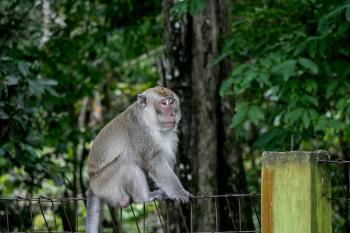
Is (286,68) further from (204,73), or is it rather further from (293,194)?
(293,194)

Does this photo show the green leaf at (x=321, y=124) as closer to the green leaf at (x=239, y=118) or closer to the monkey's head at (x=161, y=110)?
the green leaf at (x=239, y=118)

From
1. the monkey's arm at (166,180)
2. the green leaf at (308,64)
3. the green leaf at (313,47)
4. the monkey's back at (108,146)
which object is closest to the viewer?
the monkey's arm at (166,180)

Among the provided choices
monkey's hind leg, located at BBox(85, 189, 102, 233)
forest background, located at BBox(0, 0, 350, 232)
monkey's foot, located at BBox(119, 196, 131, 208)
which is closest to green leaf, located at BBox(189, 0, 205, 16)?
forest background, located at BBox(0, 0, 350, 232)

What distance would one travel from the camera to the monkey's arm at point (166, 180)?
564 cm

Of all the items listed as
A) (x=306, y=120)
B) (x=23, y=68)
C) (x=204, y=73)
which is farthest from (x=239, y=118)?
(x=23, y=68)

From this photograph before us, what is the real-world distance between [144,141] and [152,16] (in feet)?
13.2

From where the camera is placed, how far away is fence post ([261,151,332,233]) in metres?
3.33


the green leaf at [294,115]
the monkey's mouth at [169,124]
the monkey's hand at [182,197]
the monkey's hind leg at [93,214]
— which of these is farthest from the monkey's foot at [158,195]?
the green leaf at [294,115]

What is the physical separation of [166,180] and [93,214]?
72 centimetres

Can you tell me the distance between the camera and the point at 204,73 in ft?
25.8

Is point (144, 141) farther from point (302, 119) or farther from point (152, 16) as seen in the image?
point (152, 16)

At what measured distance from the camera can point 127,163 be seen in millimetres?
6016

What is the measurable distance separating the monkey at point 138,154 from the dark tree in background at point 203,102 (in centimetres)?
153

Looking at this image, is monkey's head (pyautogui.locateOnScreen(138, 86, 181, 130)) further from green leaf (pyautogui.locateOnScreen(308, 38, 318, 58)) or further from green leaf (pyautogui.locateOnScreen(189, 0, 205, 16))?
green leaf (pyautogui.locateOnScreen(308, 38, 318, 58))
